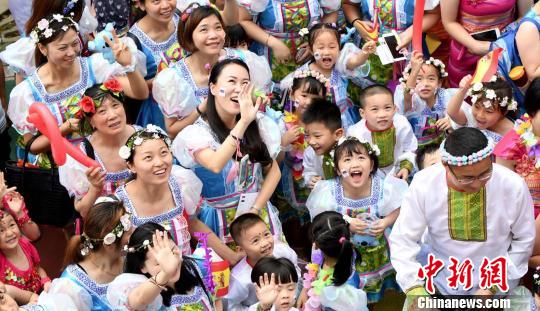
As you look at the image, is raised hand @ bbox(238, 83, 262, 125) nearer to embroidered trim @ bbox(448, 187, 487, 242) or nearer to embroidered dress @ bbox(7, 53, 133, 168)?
embroidered dress @ bbox(7, 53, 133, 168)

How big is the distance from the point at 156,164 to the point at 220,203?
546mm

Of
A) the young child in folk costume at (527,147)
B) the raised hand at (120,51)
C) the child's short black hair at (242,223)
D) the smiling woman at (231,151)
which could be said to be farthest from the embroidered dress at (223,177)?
the young child in folk costume at (527,147)

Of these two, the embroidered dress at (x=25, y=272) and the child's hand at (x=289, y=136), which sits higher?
the child's hand at (x=289, y=136)

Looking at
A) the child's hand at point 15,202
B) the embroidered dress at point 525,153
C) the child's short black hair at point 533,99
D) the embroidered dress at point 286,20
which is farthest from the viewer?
the embroidered dress at point 286,20

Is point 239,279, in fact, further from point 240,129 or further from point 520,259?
point 520,259

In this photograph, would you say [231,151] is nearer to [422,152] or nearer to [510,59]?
[422,152]

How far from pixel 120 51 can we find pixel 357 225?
4.88 feet

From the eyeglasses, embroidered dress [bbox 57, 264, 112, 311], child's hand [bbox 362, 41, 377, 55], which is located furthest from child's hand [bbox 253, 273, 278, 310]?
child's hand [bbox 362, 41, 377, 55]

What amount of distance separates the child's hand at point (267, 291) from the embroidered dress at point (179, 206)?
517 millimetres

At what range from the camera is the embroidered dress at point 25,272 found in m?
4.67

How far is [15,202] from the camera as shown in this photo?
15.8 ft

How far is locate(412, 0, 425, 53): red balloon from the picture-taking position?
5551 millimetres

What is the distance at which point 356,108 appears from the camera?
596 centimetres

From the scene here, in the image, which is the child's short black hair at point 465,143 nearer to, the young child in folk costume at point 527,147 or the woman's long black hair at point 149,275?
the young child in folk costume at point 527,147
